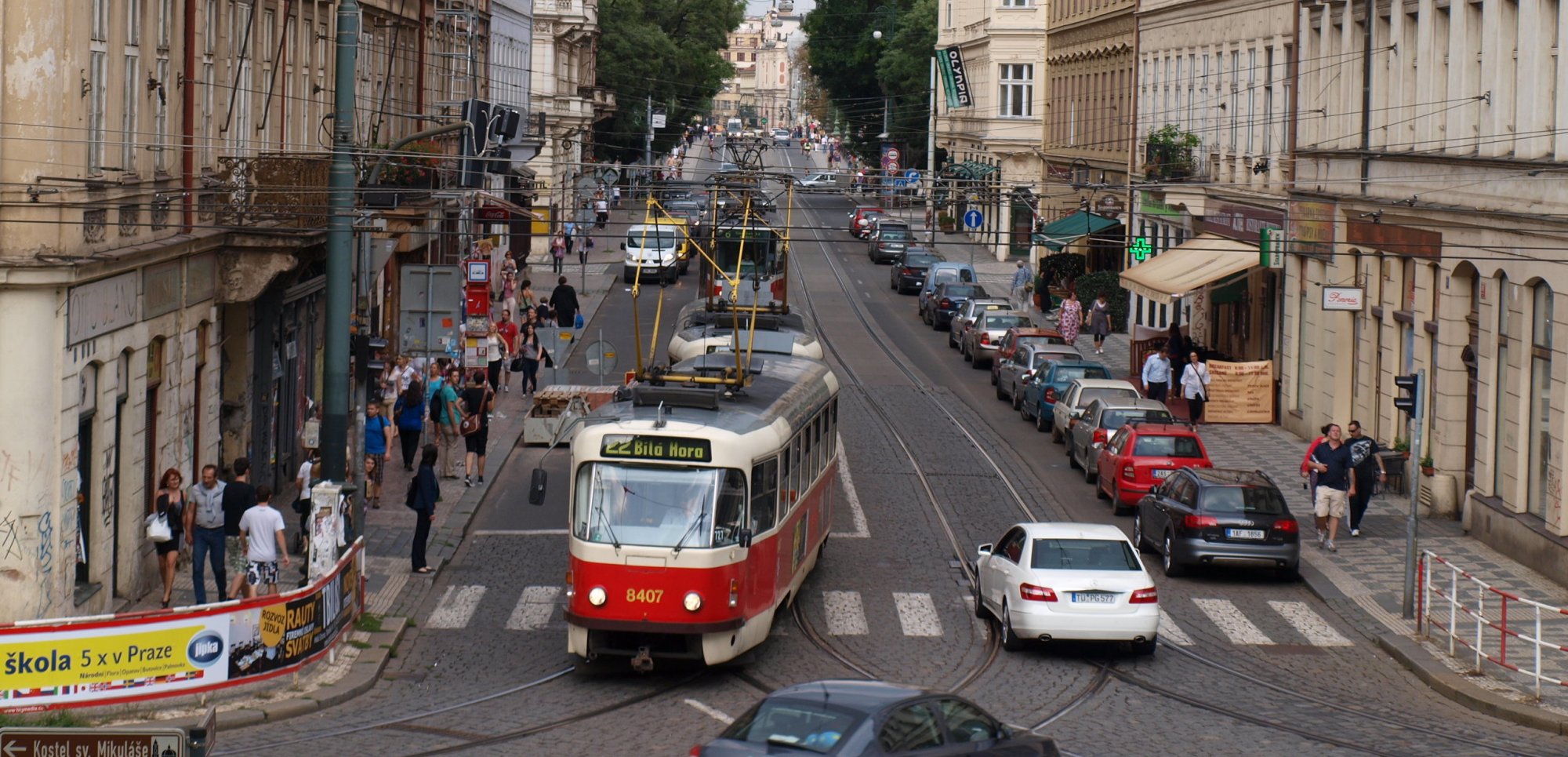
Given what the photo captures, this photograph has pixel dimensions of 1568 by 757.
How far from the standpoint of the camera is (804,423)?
2177 centimetres

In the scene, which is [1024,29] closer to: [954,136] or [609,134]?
[954,136]

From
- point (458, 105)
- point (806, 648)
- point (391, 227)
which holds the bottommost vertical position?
point (806, 648)

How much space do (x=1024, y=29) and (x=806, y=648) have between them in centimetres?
6470

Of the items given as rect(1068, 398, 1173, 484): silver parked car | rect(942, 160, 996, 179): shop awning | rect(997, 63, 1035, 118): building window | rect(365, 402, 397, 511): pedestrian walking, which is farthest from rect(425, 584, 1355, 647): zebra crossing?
rect(997, 63, 1035, 118): building window

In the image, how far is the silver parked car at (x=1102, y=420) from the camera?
32438 millimetres

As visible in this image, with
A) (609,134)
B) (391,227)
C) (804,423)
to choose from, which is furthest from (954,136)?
(804,423)

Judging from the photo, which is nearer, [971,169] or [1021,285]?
[1021,285]

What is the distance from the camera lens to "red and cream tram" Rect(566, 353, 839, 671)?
1827 cm

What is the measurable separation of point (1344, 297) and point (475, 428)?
1522 centimetres

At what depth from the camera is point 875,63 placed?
121 m

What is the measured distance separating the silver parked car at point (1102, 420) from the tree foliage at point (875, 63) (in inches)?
2993

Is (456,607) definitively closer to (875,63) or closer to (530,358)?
(530,358)

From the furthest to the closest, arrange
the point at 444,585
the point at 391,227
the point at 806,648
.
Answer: the point at 391,227, the point at 444,585, the point at 806,648

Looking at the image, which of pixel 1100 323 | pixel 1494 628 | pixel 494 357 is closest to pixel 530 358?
pixel 494 357
